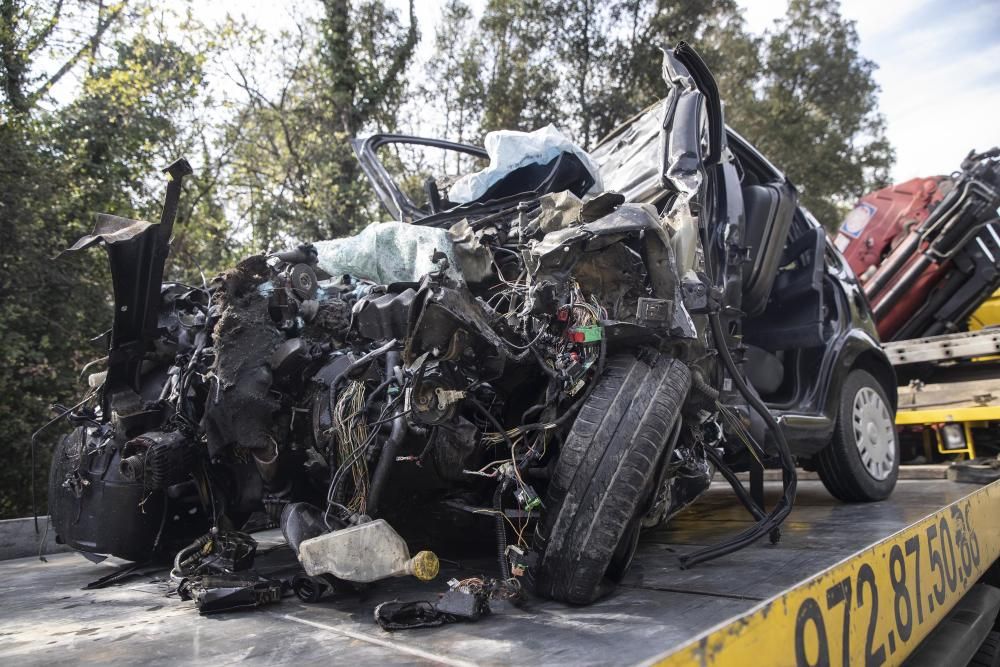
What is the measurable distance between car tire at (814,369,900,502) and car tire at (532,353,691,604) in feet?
6.35

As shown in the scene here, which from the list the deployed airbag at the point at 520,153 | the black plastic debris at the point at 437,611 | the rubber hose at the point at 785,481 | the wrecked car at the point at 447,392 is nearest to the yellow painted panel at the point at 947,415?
the wrecked car at the point at 447,392

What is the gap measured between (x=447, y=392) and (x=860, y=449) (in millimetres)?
2820

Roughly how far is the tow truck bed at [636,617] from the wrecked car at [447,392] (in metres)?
0.16

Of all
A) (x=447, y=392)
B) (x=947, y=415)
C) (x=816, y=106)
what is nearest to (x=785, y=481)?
(x=447, y=392)

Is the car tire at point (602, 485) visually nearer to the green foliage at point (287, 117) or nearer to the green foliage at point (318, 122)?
the green foliage at point (287, 117)

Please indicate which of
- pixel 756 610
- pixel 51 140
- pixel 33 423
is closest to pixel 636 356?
pixel 756 610

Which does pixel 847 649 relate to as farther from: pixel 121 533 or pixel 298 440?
pixel 121 533

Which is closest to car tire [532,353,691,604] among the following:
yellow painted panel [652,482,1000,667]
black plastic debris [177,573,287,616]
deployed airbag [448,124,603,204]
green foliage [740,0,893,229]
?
yellow painted panel [652,482,1000,667]

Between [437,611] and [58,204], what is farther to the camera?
[58,204]

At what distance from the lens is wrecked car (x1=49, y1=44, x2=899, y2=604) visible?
2189 millimetres

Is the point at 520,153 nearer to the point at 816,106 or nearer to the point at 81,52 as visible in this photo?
the point at 81,52

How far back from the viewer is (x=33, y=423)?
680 cm

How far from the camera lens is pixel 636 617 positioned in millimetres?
1922

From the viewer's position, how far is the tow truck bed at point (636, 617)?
1.59 meters
